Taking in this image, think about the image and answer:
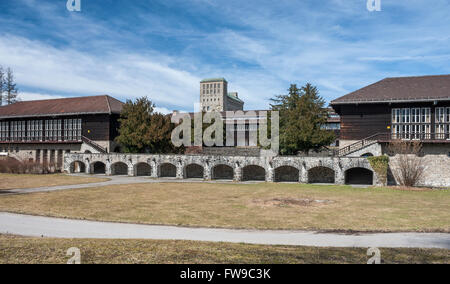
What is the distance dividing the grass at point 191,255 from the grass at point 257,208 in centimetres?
481

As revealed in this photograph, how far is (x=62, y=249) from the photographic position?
7676 mm

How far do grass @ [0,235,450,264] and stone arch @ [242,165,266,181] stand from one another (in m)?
26.6

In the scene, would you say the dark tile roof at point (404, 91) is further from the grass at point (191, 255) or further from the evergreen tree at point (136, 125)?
the grass at point (191, 255)

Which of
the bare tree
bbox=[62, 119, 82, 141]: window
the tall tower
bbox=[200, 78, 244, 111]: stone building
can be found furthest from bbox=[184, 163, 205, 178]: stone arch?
the tall tower

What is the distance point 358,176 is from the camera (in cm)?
3247

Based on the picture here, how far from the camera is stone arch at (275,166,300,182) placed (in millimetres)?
33716

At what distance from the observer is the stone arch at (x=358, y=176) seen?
31938mm

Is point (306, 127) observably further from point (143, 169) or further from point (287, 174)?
point (143, 169)

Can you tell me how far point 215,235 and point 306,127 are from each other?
2348 cm

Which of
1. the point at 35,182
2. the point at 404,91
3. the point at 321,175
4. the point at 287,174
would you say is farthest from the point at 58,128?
the point at 404,91

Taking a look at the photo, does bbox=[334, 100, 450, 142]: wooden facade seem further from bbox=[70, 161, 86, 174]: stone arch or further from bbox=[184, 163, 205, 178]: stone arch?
bbox=[70, 161, 86, 174]: stone arch

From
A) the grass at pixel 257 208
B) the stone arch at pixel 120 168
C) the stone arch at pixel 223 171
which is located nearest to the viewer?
the grass at pixel 257 208

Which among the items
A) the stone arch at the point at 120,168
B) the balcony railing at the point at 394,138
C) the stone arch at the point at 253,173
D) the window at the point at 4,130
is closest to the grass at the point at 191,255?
the balcony railing at the point at 394,138
